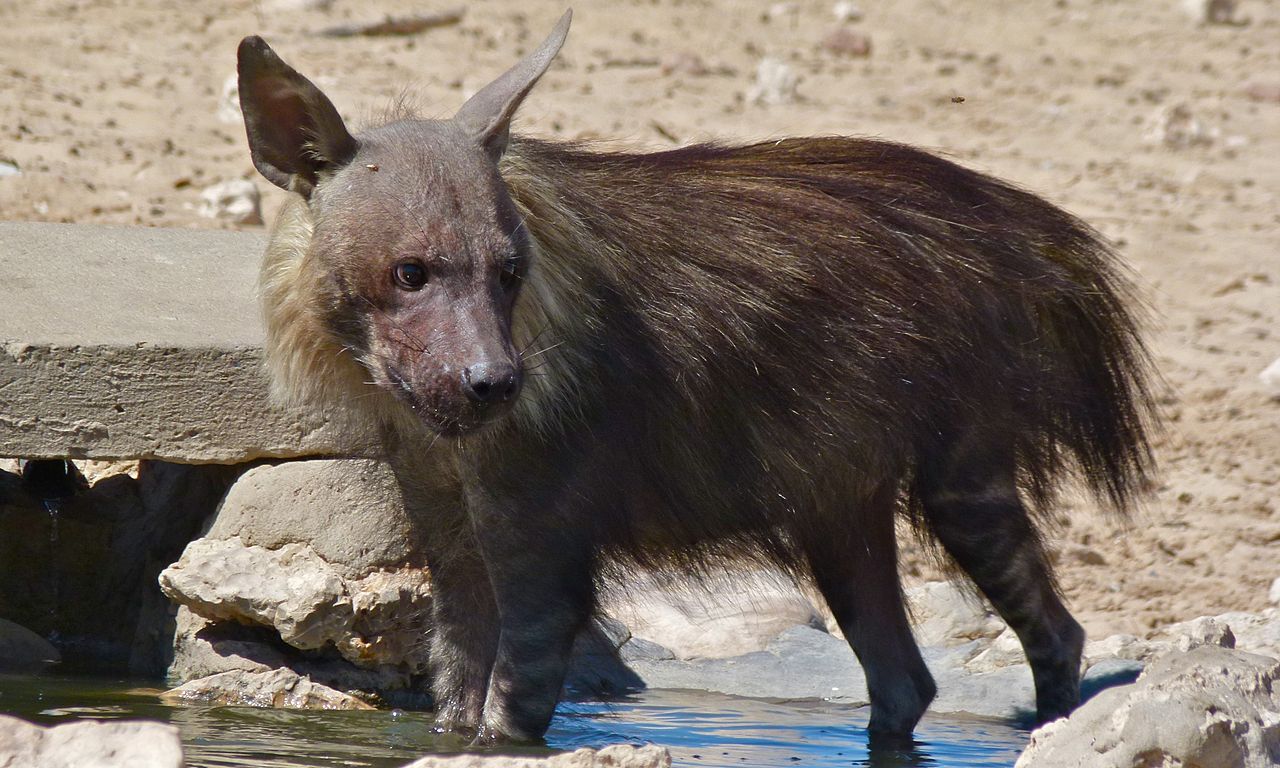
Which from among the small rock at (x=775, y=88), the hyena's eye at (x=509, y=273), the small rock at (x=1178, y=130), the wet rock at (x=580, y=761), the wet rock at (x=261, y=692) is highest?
the hyena's eye at (x=509, y=273)

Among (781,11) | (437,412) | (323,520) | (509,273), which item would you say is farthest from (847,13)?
(437,412)

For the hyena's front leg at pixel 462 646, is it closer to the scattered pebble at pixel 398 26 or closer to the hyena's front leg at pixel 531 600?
the hyena's front leg at pixel 531 600

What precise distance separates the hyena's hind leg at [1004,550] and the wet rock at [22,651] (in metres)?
2.58

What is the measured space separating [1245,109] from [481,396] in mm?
7919

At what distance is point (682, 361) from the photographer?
426cm

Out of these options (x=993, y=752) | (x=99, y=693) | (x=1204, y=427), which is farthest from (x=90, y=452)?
(x=1204, y=427)

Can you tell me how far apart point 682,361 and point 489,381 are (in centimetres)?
76

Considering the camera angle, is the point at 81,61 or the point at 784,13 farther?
the point at 784,13

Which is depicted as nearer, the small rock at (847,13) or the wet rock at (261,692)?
the wet rock at (261,692)

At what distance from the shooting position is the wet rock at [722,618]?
564cm

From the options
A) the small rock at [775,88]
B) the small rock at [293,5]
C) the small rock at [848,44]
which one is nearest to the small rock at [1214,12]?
the small rock at [848,44]

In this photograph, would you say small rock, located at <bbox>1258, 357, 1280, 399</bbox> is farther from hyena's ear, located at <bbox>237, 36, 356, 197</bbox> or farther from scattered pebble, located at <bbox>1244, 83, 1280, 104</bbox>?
hyena's ear, located at <bbox>237, 36, 356, 197</bbox>

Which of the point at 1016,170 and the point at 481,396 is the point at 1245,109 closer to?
the point at 1016,170

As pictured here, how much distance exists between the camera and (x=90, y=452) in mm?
4879
